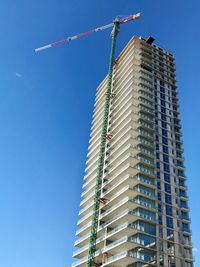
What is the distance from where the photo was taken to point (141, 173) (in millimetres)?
79688

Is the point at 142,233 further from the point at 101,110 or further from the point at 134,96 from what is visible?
the point at 101,110

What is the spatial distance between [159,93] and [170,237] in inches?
1834

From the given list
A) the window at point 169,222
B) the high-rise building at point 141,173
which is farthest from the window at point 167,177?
the window at point 169,222

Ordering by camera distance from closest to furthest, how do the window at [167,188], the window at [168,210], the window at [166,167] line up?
1. the window at [168,210]
2. the window at [167,188]
3. the window at [166,167]

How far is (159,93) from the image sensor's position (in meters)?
104

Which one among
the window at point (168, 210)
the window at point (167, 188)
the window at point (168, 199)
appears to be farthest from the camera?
the window at point (167, 188)

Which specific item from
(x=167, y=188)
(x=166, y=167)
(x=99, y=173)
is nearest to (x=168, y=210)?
(x=167, y=188)

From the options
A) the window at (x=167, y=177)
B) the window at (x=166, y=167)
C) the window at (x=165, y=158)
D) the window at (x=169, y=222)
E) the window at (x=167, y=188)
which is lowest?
the window at (x=169, y=222)

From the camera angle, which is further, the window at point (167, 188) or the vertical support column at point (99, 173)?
the window at point (167, 188)

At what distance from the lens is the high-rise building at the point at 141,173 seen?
7062cm

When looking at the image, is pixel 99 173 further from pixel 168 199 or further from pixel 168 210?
pixel 168 210

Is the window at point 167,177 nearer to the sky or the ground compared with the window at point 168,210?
nearer to the sky

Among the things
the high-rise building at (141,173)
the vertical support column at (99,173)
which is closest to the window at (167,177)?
the high-rise building at (141,173)

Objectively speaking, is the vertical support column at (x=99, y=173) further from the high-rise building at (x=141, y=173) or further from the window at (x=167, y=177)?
the window at (x=167, y=177)
